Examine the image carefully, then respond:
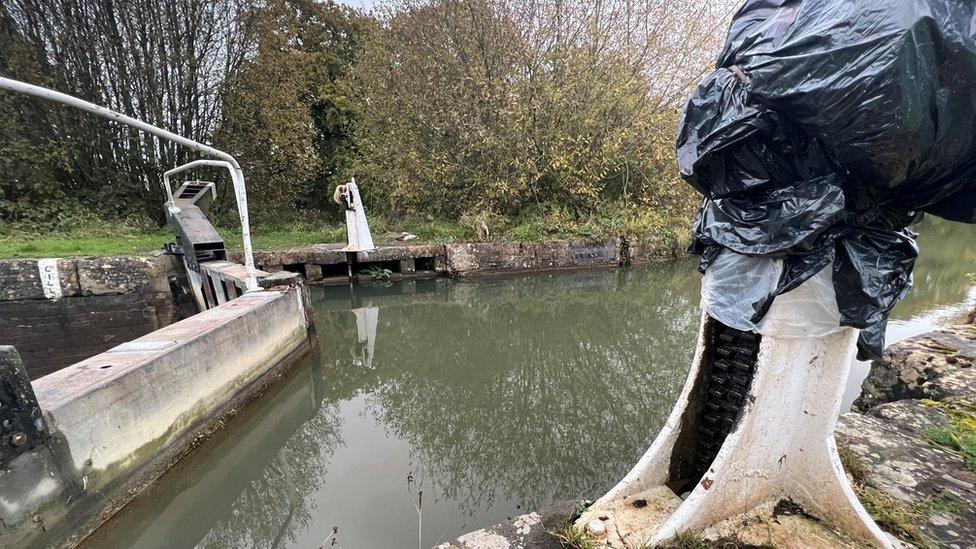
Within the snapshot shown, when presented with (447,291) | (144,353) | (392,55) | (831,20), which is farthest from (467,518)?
(392,55)

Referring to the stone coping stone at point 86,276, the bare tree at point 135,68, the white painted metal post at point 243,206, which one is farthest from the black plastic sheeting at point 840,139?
the bare tree at point 135,68

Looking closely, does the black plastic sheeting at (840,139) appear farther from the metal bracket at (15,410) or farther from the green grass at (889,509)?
the metal bracket at (15,410)

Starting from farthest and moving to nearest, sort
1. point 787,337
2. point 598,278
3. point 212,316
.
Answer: point 598,278 → point 212,316 → point 787,337

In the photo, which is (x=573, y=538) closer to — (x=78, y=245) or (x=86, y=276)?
(x=86, y=276)

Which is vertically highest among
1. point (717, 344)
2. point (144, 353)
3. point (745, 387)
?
point (717, 344)

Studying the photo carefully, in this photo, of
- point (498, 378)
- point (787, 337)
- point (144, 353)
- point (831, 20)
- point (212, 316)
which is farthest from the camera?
point (498, 378)

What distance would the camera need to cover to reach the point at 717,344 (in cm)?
177

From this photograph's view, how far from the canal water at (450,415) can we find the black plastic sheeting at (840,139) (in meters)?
1.98

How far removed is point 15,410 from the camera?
6.54 feet

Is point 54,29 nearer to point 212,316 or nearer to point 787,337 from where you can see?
point 212,316

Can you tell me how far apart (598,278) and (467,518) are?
24.5 ft

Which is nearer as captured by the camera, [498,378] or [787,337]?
[787,337]

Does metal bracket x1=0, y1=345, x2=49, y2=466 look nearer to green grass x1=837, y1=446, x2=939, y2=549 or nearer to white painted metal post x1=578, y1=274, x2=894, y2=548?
white painted metal post x1=578, y1=274, x2=894, y2=548

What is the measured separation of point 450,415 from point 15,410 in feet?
8.73
